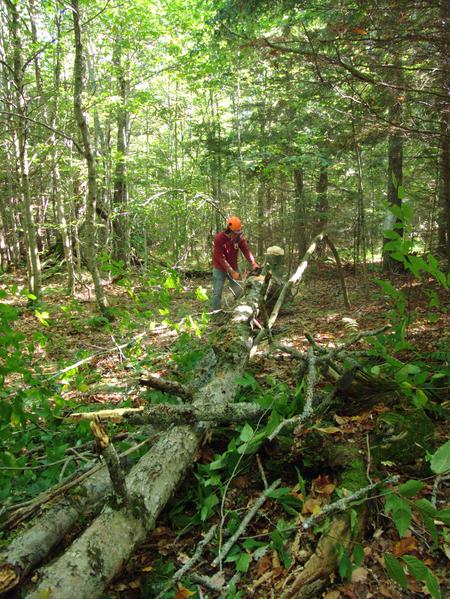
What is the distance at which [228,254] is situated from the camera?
7.61 m

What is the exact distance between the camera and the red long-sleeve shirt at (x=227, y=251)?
7250 mm

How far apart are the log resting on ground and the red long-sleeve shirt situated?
3938 mm

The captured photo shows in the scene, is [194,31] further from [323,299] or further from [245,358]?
[245,358]

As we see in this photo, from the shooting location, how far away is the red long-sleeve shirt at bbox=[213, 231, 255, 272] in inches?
285

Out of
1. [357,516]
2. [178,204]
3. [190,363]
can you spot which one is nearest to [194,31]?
[178,204]

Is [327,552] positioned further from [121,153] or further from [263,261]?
[121,153]

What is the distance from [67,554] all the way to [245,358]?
7.93 ft

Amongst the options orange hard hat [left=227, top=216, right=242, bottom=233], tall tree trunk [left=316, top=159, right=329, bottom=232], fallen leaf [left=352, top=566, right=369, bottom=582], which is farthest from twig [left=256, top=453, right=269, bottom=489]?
tall tree trunk [left=316, top=159, right=329, bottom=232]

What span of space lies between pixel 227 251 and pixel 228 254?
0.08 metres

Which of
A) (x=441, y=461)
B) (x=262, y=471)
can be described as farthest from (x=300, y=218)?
(x=441, y=461)

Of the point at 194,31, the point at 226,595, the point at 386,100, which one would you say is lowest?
the point at 226,595

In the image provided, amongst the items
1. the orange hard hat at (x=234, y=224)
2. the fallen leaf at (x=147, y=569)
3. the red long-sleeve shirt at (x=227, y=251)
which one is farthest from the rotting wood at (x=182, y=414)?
the orange hard hat at (x=234, y=224)

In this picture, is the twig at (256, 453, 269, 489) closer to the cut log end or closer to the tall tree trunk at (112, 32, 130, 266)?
the cut log end

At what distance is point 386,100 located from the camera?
7.19m
